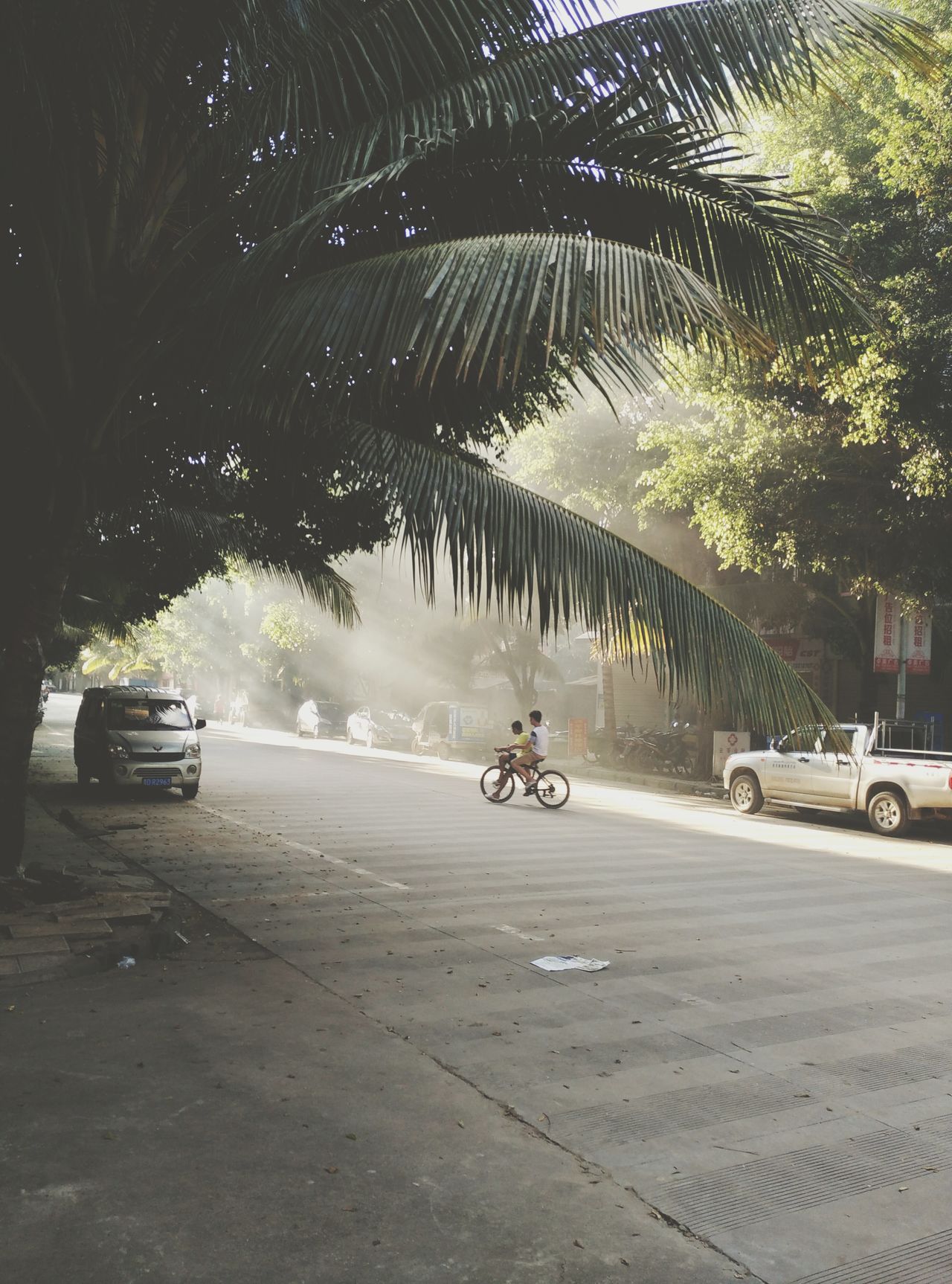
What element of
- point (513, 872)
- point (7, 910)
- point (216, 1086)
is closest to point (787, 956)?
point (513, 872)

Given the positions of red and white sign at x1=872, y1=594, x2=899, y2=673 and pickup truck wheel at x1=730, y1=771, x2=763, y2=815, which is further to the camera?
red and white sign at x1=872, y1=594, x2=899, y2=673

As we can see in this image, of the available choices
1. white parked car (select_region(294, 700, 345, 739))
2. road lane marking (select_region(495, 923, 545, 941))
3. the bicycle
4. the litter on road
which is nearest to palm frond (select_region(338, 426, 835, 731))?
the litter on road

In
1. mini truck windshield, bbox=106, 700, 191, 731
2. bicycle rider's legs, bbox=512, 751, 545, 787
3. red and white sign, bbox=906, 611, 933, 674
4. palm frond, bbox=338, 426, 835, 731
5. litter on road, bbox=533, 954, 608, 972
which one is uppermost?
red and white sign, bbox=906, 611, 933, 674

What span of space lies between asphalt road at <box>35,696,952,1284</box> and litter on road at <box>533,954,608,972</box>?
123mm

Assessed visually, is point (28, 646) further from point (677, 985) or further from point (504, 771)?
point (504, 771)

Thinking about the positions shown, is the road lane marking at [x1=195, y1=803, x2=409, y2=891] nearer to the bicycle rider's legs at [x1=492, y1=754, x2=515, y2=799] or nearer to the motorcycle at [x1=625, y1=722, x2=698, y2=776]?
the bicycle rider's legs at [x1=492, y1=754, x2=515, y2=799]

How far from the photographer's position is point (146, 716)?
1770 centimetres

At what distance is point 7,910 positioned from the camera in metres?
7.51

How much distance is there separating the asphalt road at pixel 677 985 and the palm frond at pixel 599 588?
→ 73.8 inches

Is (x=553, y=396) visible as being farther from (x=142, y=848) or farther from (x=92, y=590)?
(x=92, y=590)

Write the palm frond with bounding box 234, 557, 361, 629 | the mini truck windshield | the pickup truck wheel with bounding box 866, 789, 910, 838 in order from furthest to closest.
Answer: the mini truck windshield < the pickup truck wheel with bounding box 866, 789, 910, 838 < the palm frond with bounding box 234, 557, 361, 629

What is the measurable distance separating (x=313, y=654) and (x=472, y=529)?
44.5 m

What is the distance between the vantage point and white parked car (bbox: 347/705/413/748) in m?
38.3

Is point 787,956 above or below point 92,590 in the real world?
below
